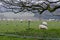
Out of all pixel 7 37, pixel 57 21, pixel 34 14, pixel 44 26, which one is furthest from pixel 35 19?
pixel 7 37

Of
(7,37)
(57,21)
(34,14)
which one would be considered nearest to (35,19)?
(34,14)

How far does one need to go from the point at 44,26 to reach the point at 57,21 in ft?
4.85

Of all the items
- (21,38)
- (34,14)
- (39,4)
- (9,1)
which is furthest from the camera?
(34,14)

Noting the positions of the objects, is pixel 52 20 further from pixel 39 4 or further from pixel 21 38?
pixel 21 38

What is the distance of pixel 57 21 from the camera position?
522 centimetres

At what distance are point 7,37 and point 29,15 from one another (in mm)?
2156

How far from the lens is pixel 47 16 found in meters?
5.32

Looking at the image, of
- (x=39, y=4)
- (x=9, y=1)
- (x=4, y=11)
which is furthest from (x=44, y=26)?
(x=4, y=11)

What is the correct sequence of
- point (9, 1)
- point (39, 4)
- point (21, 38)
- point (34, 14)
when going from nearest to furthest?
point (21, 38) < point (39, 4) < point (9, 1) < point (34, 14)

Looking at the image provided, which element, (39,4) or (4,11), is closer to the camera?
(39,4)

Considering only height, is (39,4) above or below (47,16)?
above

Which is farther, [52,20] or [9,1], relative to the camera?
[52,20]

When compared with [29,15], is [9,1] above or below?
above

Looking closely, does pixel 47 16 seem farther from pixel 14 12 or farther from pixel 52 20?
pixel 14 12
